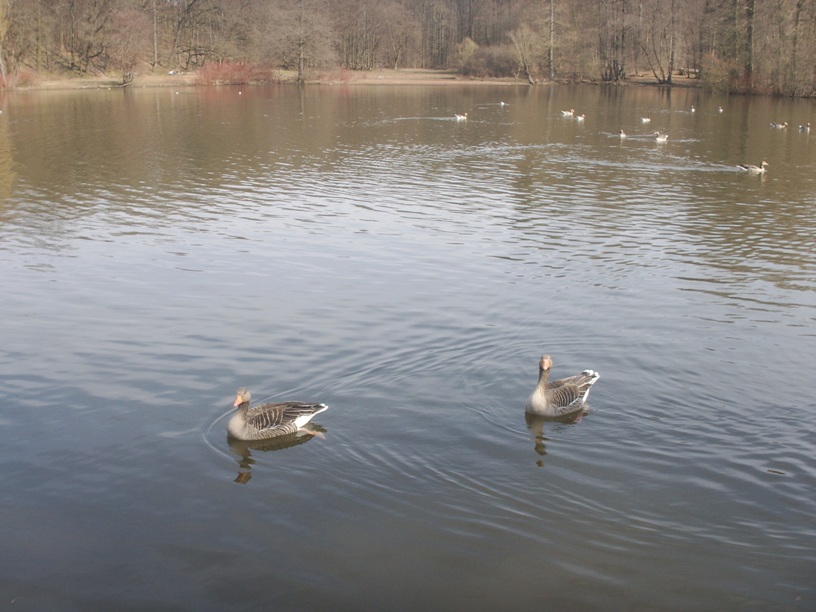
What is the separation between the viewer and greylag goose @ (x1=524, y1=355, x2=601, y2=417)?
9.85m

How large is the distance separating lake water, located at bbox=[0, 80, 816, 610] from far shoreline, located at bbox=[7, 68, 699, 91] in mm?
55560

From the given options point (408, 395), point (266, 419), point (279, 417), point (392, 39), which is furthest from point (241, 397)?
point (392, 39)

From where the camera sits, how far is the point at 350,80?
91.8 meters

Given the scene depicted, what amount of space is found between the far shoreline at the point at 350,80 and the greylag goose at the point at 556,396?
71.0m

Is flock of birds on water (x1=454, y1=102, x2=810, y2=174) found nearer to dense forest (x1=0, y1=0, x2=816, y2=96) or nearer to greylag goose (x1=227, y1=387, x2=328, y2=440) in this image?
dense forest (x1=0, y1=0, x2=816, y2=96)

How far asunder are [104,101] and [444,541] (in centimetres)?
5877

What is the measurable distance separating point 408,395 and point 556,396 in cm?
200

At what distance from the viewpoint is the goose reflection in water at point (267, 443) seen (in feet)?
30.1

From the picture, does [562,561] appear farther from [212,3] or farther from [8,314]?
[212,3]

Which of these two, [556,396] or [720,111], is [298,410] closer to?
[556,396]

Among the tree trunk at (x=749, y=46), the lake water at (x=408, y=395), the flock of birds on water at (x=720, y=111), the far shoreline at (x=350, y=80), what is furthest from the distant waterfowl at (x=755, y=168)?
the far shoreline at (x=350, y=80)

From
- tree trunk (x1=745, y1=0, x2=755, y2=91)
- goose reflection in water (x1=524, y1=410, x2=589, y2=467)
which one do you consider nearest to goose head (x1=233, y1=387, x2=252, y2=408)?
goose reflection in water (x1=524, y1=410, x2=589, y2=467)

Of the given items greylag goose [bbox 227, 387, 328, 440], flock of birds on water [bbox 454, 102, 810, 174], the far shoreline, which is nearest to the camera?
greylag goose [bbox 227, 387, 328, 440]

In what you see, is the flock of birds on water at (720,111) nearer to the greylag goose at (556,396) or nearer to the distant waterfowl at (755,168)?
the distant waterfowl at (755,168)
